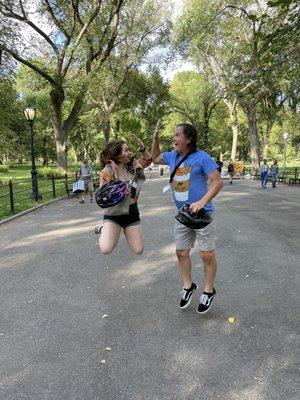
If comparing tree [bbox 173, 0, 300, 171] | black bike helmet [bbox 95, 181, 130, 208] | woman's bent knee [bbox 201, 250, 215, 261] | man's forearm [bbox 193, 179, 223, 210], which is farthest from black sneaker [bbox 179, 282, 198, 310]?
tree [bbox 173, 0, 300, 171]

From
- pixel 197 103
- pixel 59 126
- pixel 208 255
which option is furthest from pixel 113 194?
pixel 197 103

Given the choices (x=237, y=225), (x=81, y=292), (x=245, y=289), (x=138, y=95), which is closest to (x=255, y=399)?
(x=245, y=289)

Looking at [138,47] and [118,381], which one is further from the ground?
[138,47]

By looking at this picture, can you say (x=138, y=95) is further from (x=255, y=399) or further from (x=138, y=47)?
(x=255, y=399)

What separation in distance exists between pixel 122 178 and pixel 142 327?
5.80ft

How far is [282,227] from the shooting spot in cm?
986

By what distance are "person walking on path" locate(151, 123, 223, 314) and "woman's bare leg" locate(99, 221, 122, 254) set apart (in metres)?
0.79

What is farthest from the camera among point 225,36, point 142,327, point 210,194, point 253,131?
point 253,131

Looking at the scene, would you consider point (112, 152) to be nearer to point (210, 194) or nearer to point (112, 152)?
point (112, 152)

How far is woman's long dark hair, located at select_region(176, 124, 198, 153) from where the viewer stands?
4234mm

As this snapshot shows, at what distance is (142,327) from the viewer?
4.23 meters

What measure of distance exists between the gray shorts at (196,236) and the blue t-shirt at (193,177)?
0.25m

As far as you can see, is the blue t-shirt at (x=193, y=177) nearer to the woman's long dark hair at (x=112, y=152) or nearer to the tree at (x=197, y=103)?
the woman's long dark hair at (x=112, y=152)

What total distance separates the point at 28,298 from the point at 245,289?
2.78 metres
